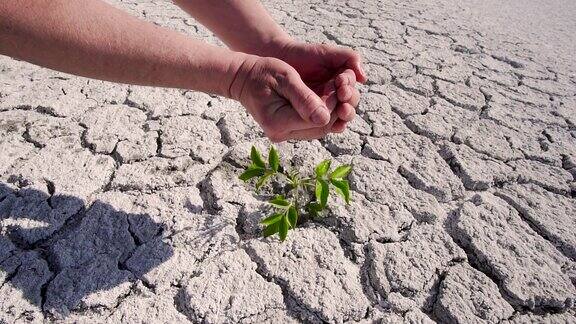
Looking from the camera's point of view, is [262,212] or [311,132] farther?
[262,212]

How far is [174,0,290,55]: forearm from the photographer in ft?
4.85

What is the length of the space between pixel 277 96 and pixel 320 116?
15 cm

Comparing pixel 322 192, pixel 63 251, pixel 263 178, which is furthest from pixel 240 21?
pixel 63 251

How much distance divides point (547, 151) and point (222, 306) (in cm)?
186

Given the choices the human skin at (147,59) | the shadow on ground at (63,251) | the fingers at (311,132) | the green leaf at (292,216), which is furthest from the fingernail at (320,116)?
the shadow on ground at (63,251)

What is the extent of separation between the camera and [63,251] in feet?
4.25

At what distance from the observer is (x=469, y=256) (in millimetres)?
1488

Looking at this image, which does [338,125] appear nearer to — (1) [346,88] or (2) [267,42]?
(1) [346,88]

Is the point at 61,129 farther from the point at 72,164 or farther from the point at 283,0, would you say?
the point at 283,0

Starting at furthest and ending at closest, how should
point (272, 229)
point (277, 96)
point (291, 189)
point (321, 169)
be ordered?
point (291, 189) < point (321, 169) < point (272, 229) < point (277, 96)

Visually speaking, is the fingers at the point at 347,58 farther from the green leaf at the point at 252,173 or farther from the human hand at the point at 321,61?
the green leaf at the point at 252,173

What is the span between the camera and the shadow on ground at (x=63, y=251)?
1181mm

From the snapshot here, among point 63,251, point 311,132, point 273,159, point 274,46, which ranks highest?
point 274,46

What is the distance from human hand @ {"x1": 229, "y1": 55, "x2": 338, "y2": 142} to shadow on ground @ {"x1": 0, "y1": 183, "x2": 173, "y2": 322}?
58cm
